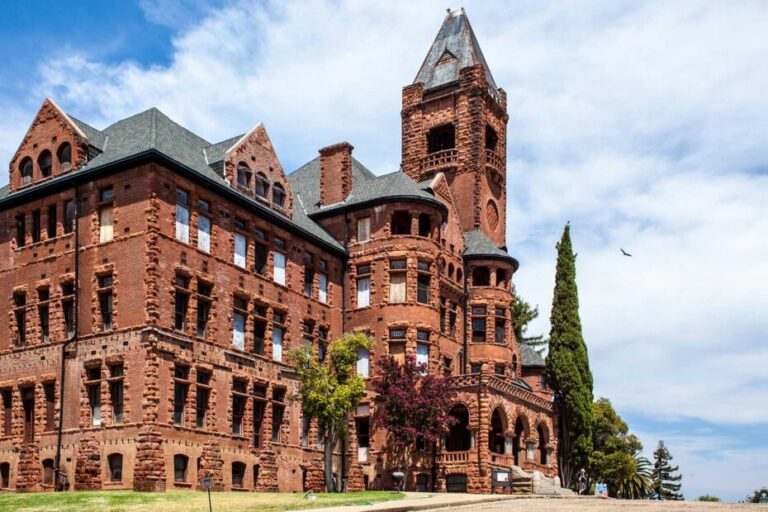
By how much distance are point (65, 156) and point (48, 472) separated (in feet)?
46.7

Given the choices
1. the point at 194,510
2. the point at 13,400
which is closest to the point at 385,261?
the point at 13,400

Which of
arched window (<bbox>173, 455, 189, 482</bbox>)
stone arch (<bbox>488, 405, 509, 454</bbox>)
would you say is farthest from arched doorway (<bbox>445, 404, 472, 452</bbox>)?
arched window (<bbox>173, 455, 189, 482</bbox>)

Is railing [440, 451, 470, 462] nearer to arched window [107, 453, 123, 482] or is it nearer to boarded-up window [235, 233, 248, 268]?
boarded-up window [235, 233, 248, 268]

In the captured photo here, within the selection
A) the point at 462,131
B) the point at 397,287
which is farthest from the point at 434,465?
the point at 462,131

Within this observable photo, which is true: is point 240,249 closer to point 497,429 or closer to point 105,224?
point 105,224

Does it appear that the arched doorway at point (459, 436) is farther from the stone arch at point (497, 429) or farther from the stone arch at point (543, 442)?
the stone arch at point (543, 442)

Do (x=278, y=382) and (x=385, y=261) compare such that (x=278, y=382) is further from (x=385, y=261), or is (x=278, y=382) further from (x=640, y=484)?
(x=640, y=484)

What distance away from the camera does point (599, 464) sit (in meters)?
65.6

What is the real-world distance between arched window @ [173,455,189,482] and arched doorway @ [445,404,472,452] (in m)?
18.6

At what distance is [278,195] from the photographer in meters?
51.8

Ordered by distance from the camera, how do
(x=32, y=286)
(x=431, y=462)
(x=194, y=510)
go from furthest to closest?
(x=431, y=462), (x=32, y=286), (x=194, y=510)

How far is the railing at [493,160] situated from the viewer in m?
65.7

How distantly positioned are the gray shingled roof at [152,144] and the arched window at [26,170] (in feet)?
3.24

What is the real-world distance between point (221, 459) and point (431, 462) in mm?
13340
